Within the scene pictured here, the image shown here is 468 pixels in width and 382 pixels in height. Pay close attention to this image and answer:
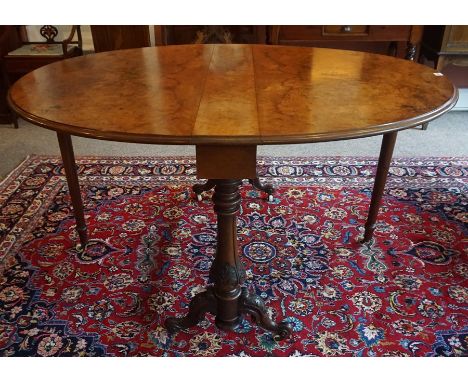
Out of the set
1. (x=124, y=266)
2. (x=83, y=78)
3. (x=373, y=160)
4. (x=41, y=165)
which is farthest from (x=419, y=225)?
(x=41, y=165)

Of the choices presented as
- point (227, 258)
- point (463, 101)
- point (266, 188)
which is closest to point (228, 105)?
point (227, 258)

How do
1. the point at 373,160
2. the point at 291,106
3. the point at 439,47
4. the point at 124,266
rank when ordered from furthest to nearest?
the point at 439,47, the point at 373,160, the point at 124,266, the point at 291,106

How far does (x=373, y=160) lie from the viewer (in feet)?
9.16

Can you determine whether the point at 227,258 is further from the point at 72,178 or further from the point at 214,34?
the point at 214,34

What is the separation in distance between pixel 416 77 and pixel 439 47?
194cm

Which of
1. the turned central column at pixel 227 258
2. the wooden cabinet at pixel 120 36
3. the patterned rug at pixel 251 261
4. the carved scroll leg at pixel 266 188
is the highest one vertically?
the wooden cabinet at pixel 120 36

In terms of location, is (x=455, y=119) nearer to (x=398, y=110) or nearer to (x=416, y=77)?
(x=416, y=77)

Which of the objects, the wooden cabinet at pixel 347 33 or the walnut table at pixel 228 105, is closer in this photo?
the walnut table at pixel 228 105

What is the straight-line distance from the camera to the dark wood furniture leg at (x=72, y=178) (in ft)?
5.67

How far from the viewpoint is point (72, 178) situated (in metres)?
1.82

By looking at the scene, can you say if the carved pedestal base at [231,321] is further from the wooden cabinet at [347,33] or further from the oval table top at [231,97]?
the wooden cabinet at [347,33]

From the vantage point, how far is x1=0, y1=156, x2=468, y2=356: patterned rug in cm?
152

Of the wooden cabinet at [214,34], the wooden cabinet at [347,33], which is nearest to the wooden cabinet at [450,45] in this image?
the wooden cabinet at [347,33]

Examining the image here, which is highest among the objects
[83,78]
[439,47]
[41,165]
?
[83,78]
